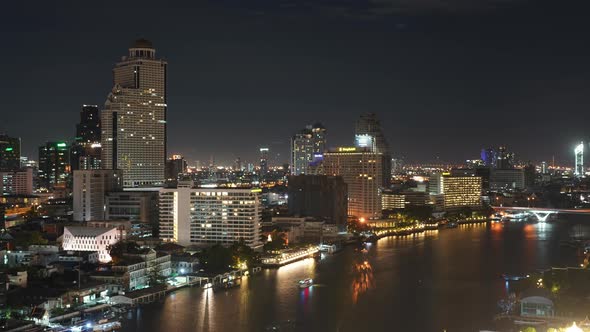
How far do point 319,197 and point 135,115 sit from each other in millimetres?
8105

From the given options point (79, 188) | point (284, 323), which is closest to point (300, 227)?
point (79, 188)

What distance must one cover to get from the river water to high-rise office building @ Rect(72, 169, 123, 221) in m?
7.84

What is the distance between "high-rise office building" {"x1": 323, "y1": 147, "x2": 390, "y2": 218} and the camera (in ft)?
96.5

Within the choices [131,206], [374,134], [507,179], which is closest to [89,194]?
[131,206]

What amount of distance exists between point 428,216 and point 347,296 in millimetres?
17408

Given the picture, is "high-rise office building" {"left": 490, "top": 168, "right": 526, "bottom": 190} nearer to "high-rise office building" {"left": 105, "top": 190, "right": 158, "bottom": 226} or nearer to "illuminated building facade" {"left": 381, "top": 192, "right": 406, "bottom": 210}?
A: "illuminated building facade" {"left": 381, "top": 192, "right": 406, "bottom": 210}

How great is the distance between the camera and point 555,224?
102 ft

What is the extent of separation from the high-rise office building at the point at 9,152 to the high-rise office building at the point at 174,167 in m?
8.67

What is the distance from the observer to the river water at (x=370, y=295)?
38.1ft

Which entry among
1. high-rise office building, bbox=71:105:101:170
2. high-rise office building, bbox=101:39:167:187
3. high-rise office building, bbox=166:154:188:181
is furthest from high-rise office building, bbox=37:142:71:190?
high-rise office building, bbox=101:39:167:187

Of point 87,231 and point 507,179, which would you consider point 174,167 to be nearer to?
point 87,231

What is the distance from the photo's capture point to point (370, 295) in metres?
13.8

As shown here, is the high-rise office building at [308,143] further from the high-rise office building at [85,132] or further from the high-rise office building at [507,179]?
the high-rise office building at [507,179]

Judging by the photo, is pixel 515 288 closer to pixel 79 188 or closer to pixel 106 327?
pixel 106 327
